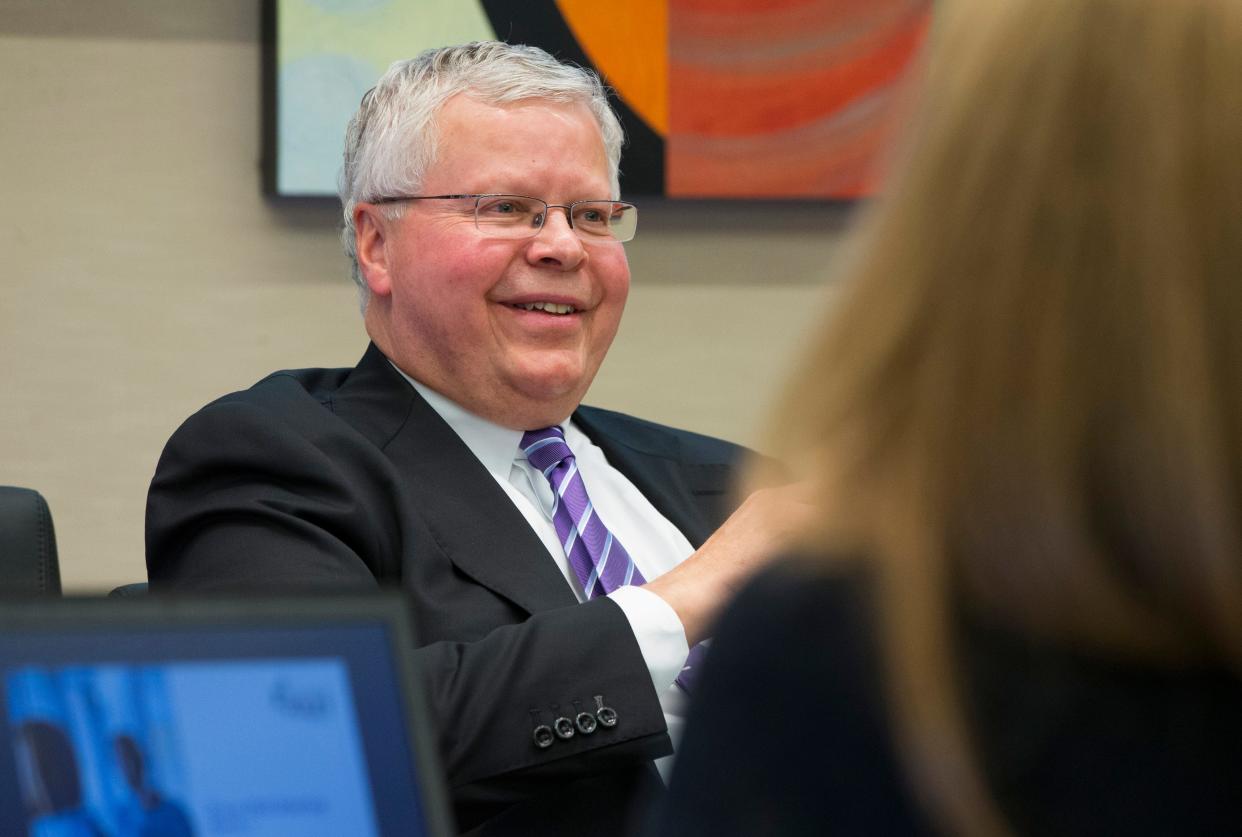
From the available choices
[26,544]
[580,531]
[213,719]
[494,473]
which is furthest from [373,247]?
[213,719]

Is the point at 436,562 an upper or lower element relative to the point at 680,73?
lower

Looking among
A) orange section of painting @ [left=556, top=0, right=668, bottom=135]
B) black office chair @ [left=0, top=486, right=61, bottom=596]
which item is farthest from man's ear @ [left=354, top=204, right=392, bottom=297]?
orange section of painting @ [left=556, top=0, right=668, bottom=135]

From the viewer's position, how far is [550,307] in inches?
83.1

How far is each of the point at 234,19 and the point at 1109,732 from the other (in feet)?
7.85

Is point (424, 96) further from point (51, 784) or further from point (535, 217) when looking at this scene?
point (51, 784)

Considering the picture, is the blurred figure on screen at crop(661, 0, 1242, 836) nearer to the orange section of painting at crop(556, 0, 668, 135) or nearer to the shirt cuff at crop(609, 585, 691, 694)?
the shirt cuff at crop(609, 585, 691, 694)

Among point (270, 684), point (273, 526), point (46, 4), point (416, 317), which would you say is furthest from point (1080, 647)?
point (46, 4)

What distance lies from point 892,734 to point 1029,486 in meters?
0.13

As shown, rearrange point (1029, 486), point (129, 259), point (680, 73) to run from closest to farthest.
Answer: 1. point (1029, 486)
2. point (129, 259)
3. point (680, 73)

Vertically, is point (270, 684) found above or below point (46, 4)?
below

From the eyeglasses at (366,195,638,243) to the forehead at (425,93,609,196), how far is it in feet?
0.07

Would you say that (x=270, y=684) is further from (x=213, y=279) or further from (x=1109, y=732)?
(x=213, y=279)

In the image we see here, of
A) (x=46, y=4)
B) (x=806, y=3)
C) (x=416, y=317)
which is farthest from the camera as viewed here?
(x=806, y=3)

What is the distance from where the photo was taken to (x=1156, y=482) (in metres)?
0.64
